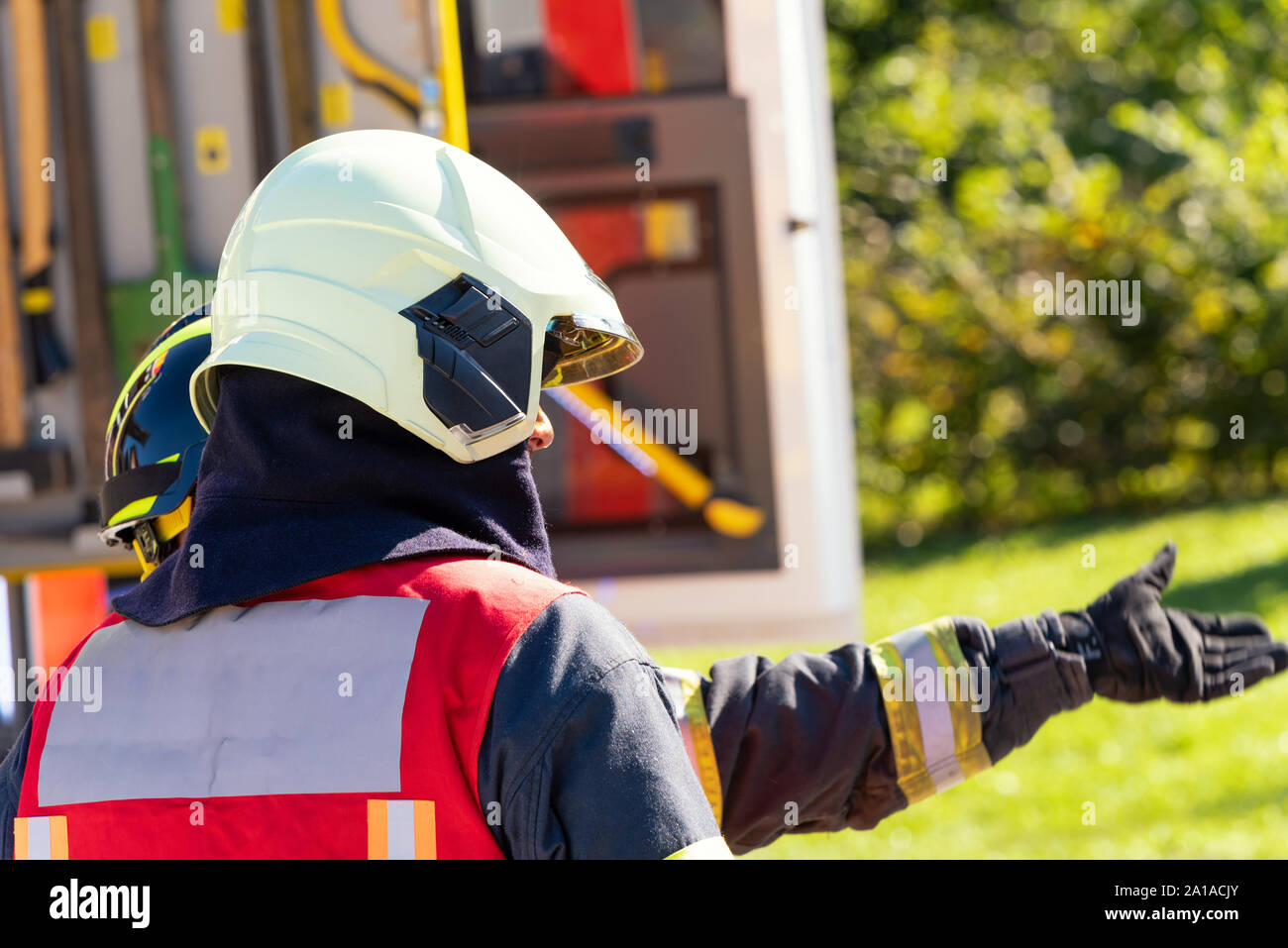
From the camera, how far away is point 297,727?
4.52ft

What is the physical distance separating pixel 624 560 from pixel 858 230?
8.57 m

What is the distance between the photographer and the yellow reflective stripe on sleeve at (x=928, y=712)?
183 centimetres

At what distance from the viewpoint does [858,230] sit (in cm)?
1153

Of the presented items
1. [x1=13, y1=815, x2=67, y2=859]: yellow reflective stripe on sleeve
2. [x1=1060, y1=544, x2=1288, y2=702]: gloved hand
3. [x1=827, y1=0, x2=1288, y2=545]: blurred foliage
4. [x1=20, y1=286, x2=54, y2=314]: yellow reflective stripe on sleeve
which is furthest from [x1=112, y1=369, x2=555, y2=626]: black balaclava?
[x1=827, y1=0, x2=1288, y2=545]: blurred foliage

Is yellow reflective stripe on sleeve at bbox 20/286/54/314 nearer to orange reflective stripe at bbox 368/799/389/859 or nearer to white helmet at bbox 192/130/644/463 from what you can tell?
white helmet at bbox 192/130/644/463

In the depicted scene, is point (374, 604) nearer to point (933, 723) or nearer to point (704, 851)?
point (704, 851)

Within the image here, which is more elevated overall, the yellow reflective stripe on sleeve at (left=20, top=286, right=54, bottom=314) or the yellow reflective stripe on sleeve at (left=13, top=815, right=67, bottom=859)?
the yellow reflective stripe on sleeve at (left=20, top=286, right=54, bottom=314)

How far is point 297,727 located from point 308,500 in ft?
0.69

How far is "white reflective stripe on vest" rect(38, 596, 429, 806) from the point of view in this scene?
1.36m

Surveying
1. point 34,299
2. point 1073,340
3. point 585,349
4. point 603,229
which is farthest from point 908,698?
point 1073,340

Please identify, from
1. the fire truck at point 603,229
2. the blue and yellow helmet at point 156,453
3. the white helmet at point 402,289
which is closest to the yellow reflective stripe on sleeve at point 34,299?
the fire truck at point 603,229

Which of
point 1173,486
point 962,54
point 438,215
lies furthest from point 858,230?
point 438,215

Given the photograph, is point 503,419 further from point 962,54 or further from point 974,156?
point 962,54

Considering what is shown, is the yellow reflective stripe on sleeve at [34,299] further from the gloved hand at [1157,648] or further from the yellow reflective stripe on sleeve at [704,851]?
the yellow reflective stripe on sleeve at [704,851]
